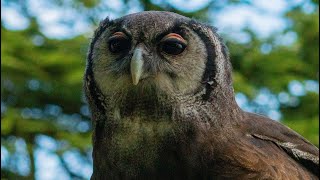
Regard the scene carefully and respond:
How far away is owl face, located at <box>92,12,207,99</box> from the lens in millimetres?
4566

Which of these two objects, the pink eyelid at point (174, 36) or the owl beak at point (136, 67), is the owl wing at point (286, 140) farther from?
the owl beak at point (136, 67)

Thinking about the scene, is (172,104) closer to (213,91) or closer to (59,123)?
(213,91)

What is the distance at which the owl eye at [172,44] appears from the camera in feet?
15.0

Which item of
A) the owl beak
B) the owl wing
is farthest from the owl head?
the owl wing

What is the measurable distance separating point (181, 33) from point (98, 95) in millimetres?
631

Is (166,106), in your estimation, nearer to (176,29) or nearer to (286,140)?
(176,29)

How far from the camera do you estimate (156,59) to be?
458cm

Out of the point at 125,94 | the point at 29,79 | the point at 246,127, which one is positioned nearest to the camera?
the point at 125,94

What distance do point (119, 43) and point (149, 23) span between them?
8.3 inches

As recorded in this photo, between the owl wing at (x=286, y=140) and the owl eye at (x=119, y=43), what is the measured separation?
1011 millimetres

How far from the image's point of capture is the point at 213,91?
15.7 feet

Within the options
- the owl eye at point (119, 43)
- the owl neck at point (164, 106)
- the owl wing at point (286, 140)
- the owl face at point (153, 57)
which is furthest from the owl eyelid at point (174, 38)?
the owl wing at point (286, 140)

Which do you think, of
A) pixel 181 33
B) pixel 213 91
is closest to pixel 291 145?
pixel 213 91

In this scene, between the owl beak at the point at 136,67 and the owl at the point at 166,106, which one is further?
the owl at the point at 166,106
